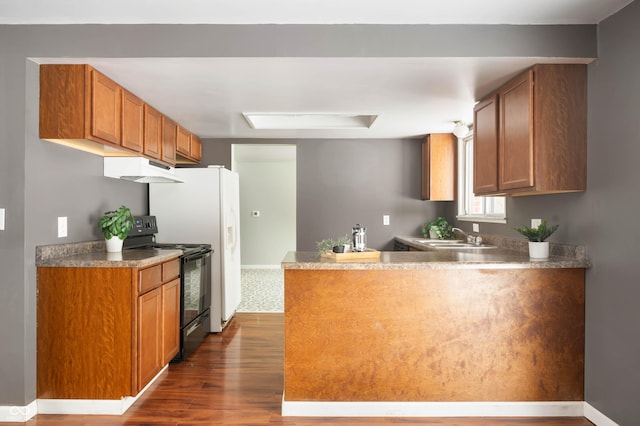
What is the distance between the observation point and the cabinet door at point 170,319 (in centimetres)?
323

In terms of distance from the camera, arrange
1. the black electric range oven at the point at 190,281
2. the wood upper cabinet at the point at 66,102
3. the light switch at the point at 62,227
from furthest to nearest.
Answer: the black electric range oven at the point at 190,281 → the light switch at the point at 62,227 → the wood upper cabinet at the point at 66,102

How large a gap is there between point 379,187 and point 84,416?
3814 mm

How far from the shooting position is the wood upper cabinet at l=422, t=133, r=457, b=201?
5.12 meters

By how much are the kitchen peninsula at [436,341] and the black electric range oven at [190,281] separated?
1335 mm

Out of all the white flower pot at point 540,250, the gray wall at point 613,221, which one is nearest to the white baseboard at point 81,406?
the white flower pot at point 540,250

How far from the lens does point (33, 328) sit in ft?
8.71

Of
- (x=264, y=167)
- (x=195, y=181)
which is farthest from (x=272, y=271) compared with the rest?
(x=195, y=181)

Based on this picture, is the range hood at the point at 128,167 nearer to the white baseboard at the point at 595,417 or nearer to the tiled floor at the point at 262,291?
the tiled floor at the point at 262,291

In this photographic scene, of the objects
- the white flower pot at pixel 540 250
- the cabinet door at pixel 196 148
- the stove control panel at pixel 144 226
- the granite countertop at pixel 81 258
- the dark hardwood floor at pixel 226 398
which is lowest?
the dark hardwood floor at pixel 226 398

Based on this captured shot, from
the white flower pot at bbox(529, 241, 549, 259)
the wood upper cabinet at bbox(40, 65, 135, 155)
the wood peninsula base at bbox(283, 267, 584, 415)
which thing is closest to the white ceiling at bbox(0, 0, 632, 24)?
the wood upper cabinet at bbox(40, 65, 135, 155)

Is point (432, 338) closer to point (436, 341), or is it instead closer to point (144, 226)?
point (436, 341)

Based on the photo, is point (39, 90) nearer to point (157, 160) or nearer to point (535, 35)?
point (157, 160)

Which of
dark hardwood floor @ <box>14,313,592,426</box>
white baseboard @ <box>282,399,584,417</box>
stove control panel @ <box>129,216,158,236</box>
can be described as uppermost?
stove control panel @ <box>129,216,158,236</box>

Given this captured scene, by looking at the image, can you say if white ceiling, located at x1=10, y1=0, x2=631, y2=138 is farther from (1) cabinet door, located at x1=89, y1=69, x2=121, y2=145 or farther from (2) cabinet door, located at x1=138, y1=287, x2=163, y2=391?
(2) cabinet door, located at x1=138, y1=287, x2=163, y2=391
